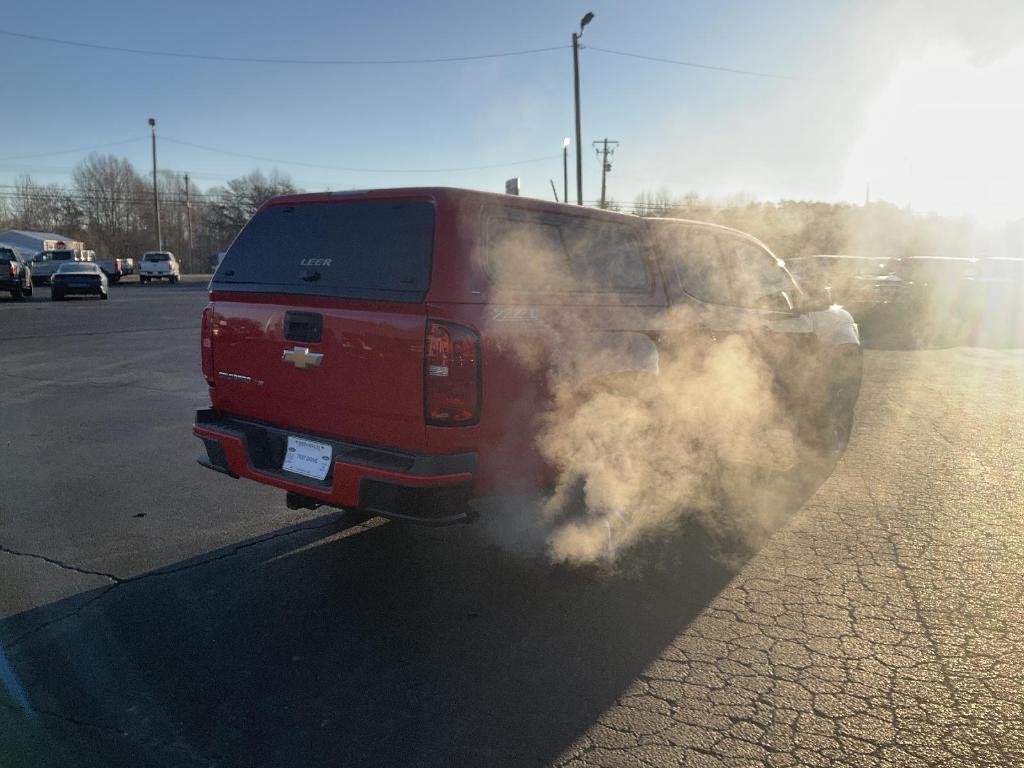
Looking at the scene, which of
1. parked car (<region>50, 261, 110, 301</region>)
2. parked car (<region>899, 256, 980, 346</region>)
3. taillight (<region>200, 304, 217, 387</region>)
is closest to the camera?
taillight (<region>200, 304, 217, 387</region>)

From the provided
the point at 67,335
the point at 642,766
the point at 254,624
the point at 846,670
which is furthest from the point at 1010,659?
the point at 67,335

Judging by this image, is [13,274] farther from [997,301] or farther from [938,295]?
[997,301]

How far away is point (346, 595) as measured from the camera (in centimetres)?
371

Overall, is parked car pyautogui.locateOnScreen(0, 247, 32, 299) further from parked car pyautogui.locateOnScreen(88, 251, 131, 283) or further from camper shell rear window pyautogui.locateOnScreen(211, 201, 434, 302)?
camper shell rear window pyautogui.locateOnScreen(211, 201, 434, 302)

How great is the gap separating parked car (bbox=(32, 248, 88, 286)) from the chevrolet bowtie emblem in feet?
142

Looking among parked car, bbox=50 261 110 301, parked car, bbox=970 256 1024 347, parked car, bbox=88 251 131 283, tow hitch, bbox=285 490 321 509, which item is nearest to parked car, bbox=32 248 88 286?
parked car, bbox=88 251 131 283

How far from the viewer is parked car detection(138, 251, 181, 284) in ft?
Result: 149

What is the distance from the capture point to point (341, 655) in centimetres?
312

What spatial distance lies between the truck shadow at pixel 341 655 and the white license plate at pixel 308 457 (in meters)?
0.62

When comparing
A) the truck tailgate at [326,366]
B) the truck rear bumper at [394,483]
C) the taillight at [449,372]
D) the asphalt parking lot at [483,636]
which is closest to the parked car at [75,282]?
the asphalt parking lot at [483,636]

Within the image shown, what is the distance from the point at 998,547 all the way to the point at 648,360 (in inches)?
89.7

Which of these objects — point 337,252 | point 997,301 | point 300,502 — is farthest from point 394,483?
point 997,301

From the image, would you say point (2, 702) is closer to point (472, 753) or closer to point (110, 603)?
point (110, 603)

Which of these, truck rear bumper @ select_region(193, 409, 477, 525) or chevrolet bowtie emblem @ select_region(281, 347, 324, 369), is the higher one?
chevrolet bowtie emblem @ select_region(281, 347, 324, 369)
